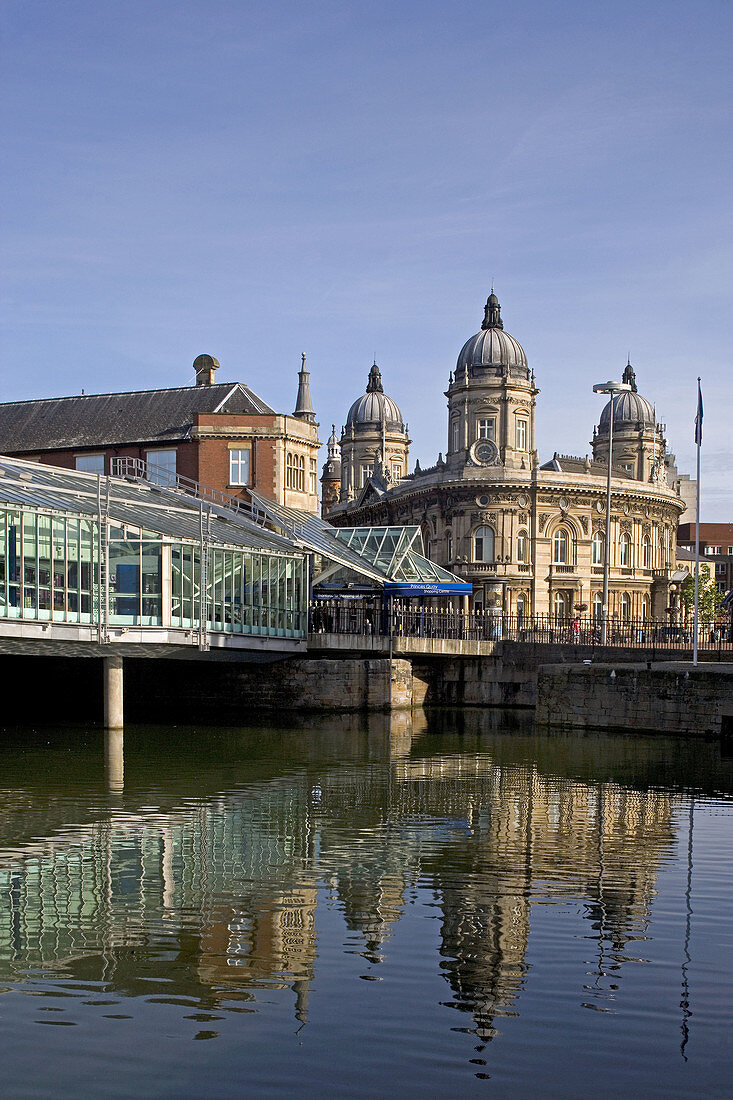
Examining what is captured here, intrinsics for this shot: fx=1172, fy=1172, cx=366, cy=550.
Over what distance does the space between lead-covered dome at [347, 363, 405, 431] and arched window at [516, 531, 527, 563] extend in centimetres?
5358

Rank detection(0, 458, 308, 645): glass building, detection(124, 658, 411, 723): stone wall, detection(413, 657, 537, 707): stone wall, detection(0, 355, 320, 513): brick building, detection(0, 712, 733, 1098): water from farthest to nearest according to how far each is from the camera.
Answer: detection(0, 355, 320, 513): brick building
detection(413, 657, 537, 707): stone wall
detection(124, 658, 411, 723): stone wall
detection(0, 458, 308, 645): glass building
detection(0, 712, 733, 1098): water

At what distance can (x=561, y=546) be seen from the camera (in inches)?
3903

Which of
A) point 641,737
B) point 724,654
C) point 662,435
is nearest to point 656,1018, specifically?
point 641,737

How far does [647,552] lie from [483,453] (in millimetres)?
19437

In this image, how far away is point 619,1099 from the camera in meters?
12.4

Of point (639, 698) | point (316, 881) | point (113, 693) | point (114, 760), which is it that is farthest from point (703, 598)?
point (316, 881)

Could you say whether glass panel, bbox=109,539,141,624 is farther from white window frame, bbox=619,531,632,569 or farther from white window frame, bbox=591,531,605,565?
white window frame, bbox=619,531,632,569

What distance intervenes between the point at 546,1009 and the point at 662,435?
11665 cm

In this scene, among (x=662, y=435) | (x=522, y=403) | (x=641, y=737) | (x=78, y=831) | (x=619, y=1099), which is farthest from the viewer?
(x=662, y=435)

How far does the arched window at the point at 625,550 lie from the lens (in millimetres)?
103375

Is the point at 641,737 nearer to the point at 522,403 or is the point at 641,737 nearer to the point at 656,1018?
the point at 656,1018

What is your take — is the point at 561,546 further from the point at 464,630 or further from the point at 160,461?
the point at 160,461

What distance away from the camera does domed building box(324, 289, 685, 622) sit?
96.4 m

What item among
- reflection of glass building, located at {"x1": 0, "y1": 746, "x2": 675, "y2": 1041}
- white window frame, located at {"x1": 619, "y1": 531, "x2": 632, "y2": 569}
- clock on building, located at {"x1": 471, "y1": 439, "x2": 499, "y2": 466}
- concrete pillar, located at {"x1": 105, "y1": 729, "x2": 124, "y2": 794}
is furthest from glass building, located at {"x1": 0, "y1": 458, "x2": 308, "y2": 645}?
white window frame, located at {"x1": 619, "y1": 531, "x2": 632, "y2": 569}
